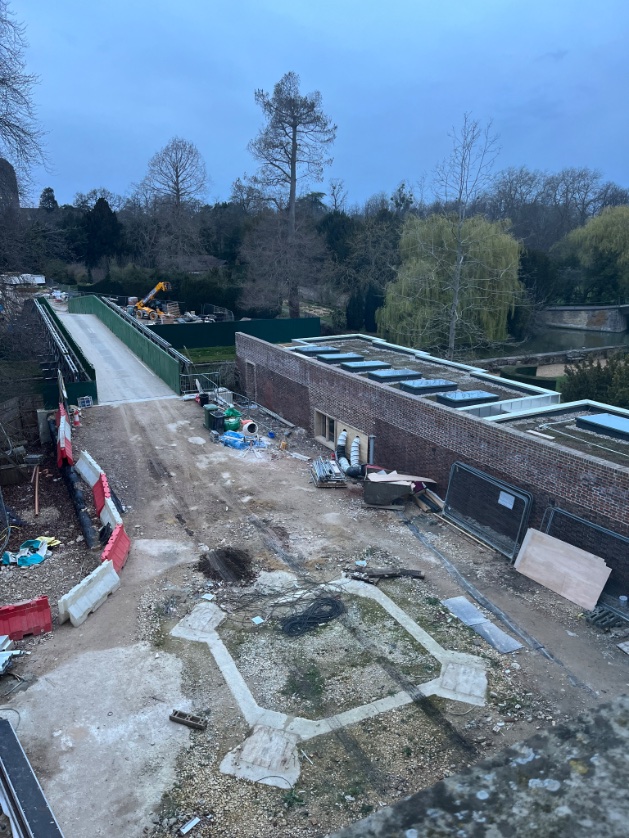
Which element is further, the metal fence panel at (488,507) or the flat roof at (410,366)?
the flat roof at (410,366)

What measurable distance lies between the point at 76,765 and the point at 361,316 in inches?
1526

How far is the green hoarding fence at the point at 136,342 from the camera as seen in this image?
26828 mm

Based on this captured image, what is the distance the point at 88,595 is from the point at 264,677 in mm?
3719

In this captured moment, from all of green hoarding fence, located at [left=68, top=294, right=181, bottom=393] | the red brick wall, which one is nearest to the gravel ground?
the red brick wall

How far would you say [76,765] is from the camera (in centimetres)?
720

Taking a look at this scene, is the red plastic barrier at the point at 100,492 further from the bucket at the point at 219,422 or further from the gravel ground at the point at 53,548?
the bucket at the point at 219,422

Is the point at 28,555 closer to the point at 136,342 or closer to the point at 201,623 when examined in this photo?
the point at 201,623

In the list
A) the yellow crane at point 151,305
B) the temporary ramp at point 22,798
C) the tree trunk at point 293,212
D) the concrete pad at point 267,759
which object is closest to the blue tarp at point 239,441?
the concrete pad at point 267,759

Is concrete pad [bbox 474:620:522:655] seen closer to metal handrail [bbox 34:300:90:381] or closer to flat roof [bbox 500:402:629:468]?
flat roof [bbox 500:402:629:468]

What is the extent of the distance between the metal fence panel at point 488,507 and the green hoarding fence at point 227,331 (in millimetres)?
23277

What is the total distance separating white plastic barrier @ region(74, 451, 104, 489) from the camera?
52.5 feet

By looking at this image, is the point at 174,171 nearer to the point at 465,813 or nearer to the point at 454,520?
the point at 454,520

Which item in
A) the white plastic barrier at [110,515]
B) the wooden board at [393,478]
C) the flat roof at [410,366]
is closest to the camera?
the white plastic barrier at [110,515]

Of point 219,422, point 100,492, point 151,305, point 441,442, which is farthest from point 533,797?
point 151,305
